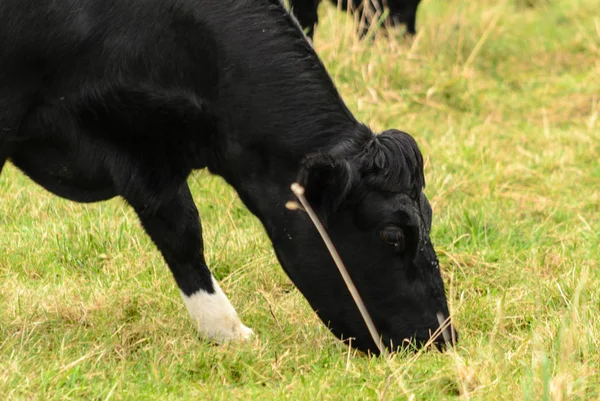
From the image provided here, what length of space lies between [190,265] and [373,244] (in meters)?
0.91

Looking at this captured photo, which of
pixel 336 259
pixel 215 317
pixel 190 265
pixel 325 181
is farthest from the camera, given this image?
pixel 190 265

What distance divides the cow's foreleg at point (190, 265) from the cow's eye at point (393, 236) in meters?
0.79

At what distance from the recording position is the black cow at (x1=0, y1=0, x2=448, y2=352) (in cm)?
355

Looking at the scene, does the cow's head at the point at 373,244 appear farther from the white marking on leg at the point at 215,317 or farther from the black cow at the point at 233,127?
the white marking on leg at the point at 215,317

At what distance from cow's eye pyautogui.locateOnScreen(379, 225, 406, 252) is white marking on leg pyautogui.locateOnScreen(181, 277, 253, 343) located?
77 centimetres

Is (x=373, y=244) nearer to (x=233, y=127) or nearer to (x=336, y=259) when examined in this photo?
(x=336, y=259)

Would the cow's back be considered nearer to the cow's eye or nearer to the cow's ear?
the cow's ear

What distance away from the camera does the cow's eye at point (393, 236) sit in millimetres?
3561

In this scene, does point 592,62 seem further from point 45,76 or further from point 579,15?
point 45,76

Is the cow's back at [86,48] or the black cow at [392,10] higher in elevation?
the cow's back at [86,48]

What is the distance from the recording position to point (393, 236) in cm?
356

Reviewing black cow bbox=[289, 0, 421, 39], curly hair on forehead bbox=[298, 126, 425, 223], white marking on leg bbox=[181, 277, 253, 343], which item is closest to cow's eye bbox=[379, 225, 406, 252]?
curly hair on forehead bbox=[298, 126, 425, 223]

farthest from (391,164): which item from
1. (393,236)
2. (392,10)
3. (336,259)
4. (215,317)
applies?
(392,10)

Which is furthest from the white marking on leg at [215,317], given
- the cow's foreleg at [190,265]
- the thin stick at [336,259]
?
the thin stick at [336,259]
